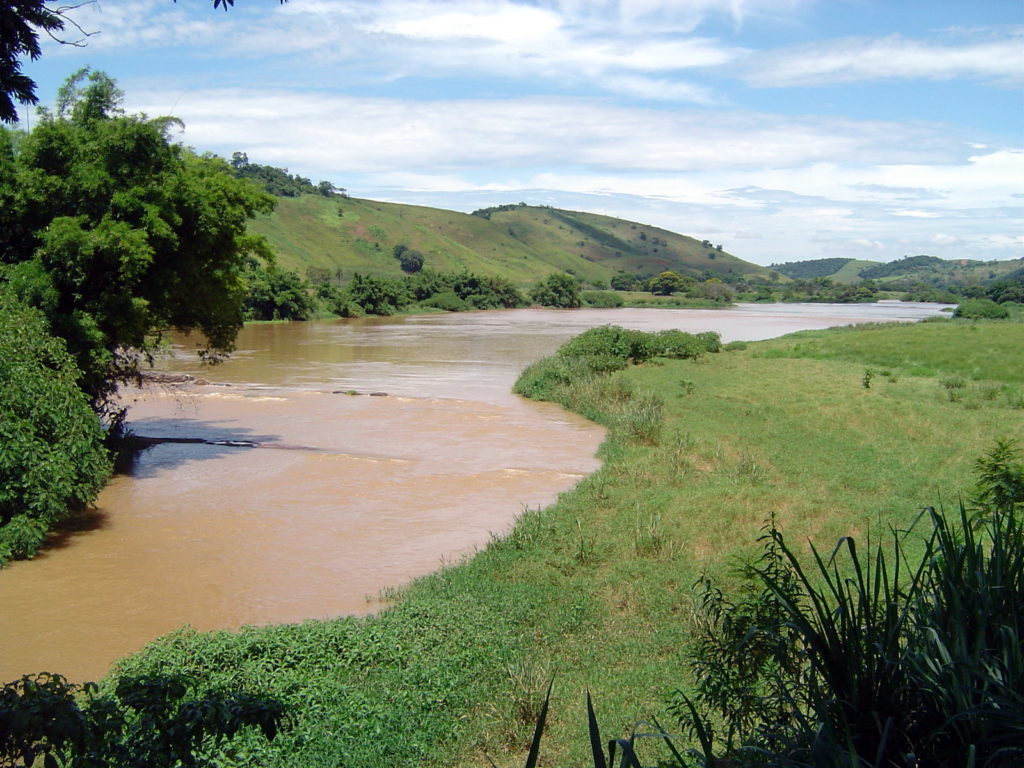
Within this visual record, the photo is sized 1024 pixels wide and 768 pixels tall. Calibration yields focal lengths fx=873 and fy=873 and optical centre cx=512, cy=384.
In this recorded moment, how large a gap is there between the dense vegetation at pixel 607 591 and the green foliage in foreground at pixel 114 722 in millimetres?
1359

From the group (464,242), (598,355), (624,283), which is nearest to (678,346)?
(598,355)

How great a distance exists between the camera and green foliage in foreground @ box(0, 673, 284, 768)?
277cm

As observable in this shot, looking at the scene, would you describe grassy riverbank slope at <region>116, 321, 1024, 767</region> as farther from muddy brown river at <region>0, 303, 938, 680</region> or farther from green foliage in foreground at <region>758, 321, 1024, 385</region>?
green foliage in foreground at <region>758, 321, 1024, 385</region>

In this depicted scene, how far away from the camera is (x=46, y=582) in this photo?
422 inches

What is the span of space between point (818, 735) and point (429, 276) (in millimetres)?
82979

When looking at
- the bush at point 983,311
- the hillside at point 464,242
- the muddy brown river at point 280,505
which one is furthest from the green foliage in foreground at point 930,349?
the hillside at point 464,242

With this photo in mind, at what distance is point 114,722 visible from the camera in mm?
3250

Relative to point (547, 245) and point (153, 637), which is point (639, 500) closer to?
point (153, 637)

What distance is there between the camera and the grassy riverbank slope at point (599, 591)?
6418 mm

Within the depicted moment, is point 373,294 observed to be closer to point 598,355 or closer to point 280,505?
point 598,355

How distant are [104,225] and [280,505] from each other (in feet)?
18.2

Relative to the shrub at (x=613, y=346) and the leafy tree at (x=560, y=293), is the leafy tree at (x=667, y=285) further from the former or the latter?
the shrub at (x=613, y=346)

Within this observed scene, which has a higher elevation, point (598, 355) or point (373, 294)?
point (373, 294)

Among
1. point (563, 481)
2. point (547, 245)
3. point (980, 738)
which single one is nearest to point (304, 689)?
point (980, 738)
